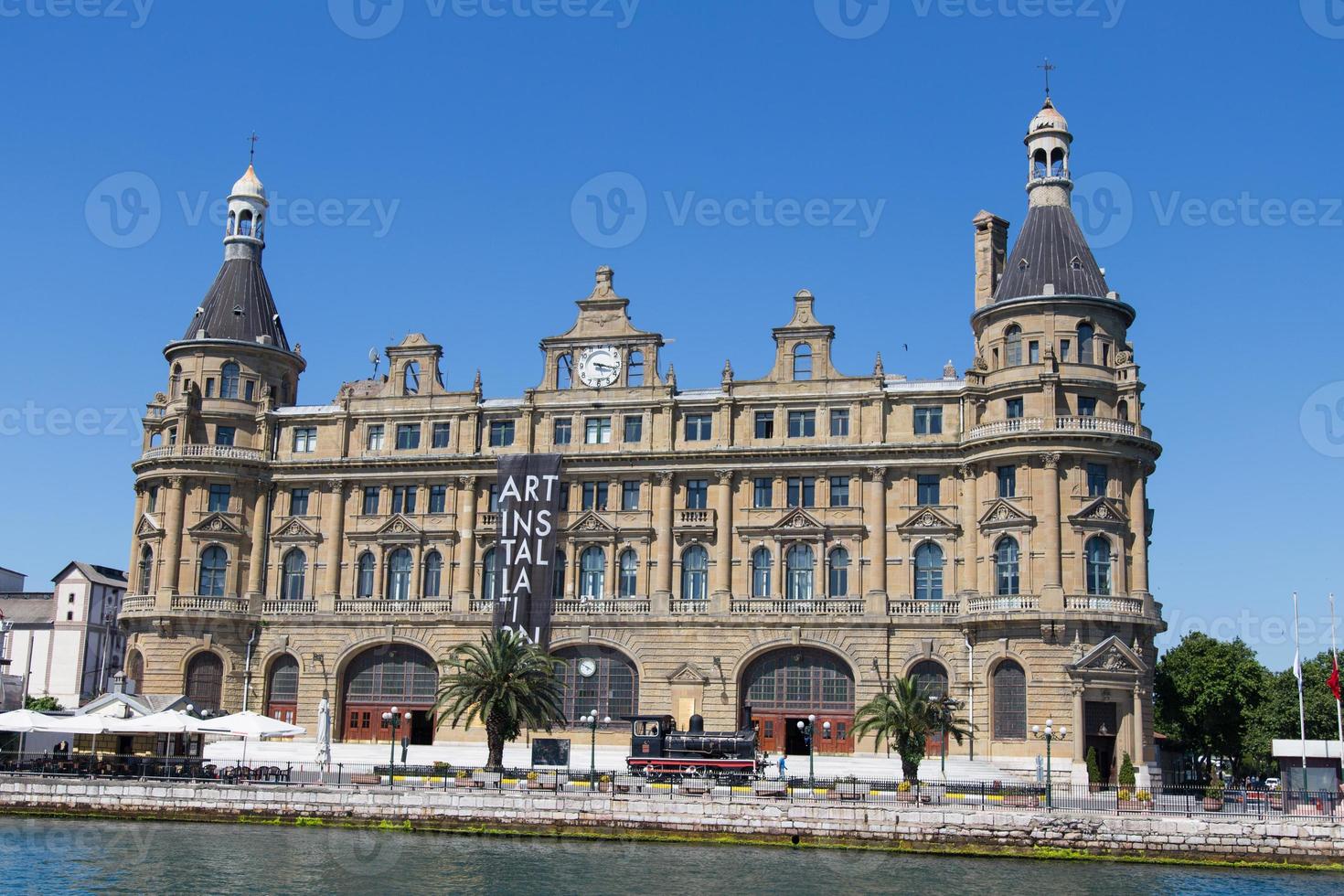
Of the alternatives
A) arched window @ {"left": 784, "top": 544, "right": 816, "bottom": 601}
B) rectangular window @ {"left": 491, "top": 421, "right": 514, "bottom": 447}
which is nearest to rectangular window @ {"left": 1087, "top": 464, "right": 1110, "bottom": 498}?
arched window @ {"left": 784, "top": 544, "right": 816, "bottom": 601}

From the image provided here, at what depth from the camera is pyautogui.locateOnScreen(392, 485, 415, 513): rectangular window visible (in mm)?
89062

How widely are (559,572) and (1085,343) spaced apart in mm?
32544

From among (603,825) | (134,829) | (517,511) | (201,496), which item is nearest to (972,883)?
(603,825)

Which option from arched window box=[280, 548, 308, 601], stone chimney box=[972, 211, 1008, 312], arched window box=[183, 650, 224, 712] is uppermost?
stone chimney box=[972, 211, 1008, 312]

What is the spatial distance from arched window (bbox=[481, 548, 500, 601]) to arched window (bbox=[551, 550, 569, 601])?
3.72m

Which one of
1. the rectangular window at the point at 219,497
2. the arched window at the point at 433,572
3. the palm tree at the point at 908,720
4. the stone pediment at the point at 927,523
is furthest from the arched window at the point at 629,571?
the rectangular window at the point at 219,497

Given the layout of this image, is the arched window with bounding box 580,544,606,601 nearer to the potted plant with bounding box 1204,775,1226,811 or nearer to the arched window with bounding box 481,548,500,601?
the arched window with bounding box 481,548,500,601

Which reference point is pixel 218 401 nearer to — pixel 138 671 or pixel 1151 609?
pixel 138 671

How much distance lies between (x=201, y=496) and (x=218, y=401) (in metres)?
6.06

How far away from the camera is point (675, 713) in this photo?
3201 inches

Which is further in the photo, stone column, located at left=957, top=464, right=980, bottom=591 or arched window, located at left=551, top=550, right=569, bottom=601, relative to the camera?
arched window, located at left=551, top=550, right=569, bottom=601

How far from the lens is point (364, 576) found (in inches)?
3504

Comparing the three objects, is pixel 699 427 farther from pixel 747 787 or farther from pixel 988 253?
pixel 747 787

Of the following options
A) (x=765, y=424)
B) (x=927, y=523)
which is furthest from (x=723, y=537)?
(x=927, y=523)
